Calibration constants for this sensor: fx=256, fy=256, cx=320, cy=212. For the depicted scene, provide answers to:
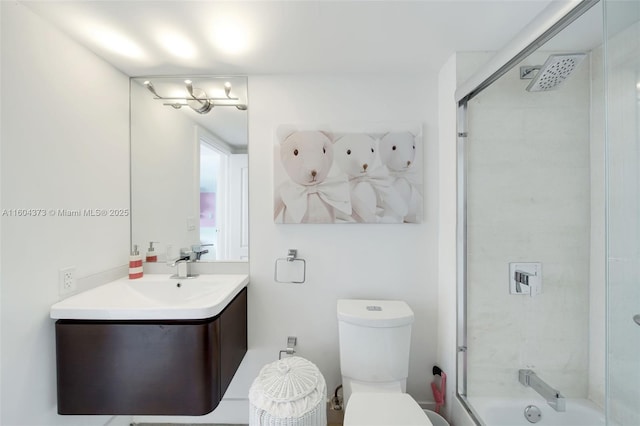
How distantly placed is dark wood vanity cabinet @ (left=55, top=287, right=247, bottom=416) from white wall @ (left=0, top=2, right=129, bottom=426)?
0.09m

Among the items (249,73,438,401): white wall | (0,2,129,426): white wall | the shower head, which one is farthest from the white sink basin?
the shower head

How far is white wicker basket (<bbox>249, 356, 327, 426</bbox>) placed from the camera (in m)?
1.09

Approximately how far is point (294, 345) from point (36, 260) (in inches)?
51.5

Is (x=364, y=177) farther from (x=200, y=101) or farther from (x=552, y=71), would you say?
(x=200, y=101)

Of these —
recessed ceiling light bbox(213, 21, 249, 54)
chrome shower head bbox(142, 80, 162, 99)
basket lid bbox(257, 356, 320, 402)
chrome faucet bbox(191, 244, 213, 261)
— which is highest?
recessed ceiling light bbox(213, 21, 249, 54)

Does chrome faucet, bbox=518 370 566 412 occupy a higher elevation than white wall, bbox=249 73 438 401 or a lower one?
lower

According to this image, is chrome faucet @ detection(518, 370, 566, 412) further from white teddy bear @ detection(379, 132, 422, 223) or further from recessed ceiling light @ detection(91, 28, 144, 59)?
recessed ceiling light @ detection(91, 28, 144, 59)

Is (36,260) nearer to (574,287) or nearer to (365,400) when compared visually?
(365,400)

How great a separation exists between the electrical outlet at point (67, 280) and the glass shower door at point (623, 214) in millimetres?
2034

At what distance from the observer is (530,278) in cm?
139

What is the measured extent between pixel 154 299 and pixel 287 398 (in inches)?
36.2

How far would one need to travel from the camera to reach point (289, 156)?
156 centimetres

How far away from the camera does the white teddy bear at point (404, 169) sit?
1.56 meters

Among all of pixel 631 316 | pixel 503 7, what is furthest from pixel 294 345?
pixel 503 7
